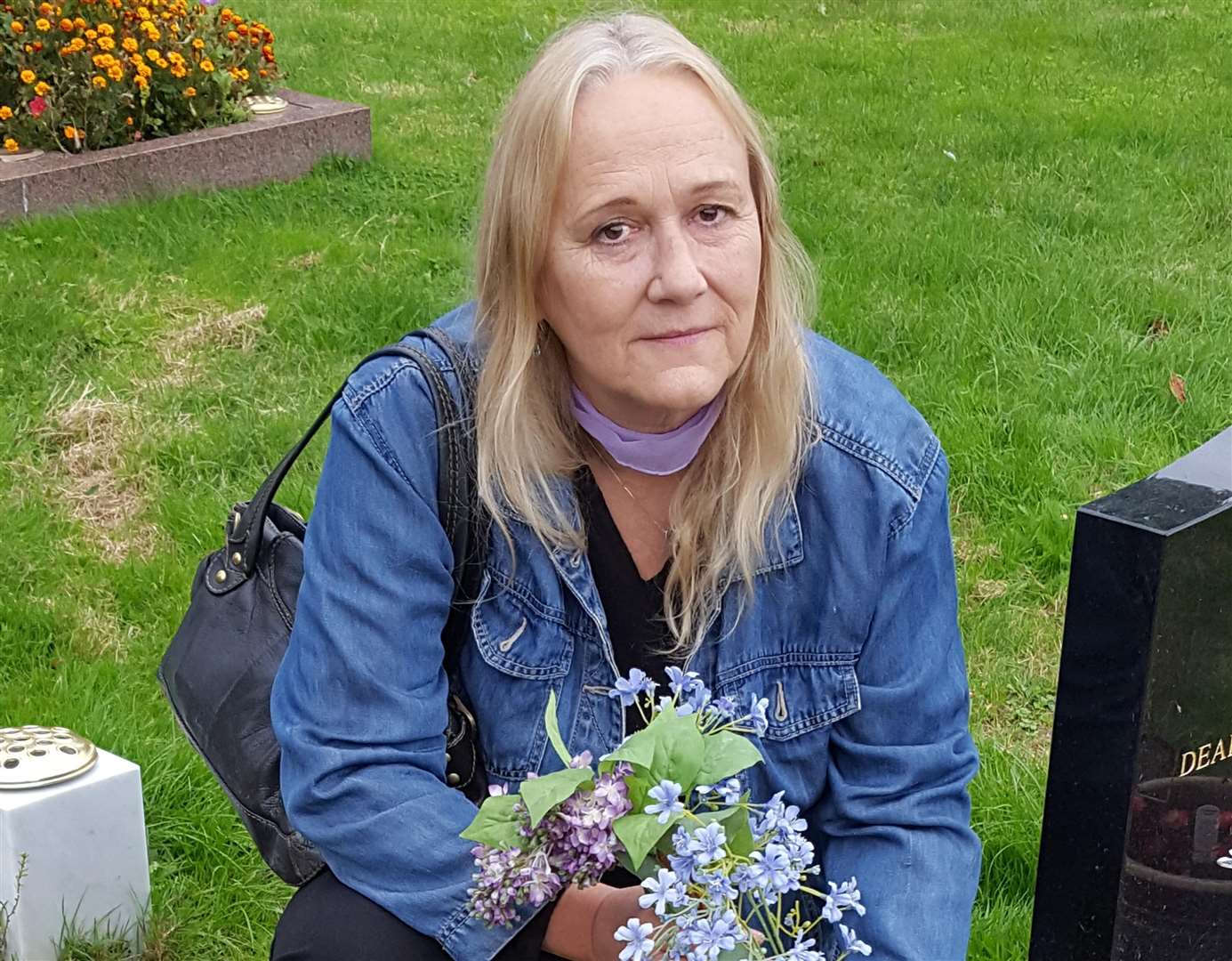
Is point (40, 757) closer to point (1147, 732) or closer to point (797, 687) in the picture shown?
point (797, 687)

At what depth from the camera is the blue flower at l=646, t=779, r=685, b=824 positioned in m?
1.36

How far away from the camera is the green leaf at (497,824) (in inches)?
59.2

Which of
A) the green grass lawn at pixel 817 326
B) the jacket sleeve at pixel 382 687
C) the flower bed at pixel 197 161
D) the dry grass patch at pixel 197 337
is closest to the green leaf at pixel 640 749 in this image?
the jacket sleeve at pixel 382 687

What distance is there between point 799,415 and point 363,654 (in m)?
0.67

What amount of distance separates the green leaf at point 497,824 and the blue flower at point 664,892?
0.21 m

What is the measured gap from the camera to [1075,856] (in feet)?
7.40

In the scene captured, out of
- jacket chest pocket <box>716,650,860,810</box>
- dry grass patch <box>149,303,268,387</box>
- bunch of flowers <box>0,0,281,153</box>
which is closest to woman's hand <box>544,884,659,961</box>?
jacket chest pocket <box>716,650,860,810</box>

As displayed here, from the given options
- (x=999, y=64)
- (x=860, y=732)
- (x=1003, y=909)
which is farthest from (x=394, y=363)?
(x=999, y=64)

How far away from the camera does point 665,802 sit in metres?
1.36

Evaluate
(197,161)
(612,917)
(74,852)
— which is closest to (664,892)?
(612,917)

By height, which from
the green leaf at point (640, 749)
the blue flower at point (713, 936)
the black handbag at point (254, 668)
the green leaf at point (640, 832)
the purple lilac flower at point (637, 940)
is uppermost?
the green leaf at point (640, 749)

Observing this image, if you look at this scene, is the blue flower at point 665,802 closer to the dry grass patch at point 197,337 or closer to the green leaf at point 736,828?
the green leaf at point 736,828

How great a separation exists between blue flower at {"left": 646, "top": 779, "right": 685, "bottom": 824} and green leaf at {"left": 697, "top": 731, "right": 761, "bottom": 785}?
8 cm

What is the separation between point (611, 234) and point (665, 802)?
2.91ft
